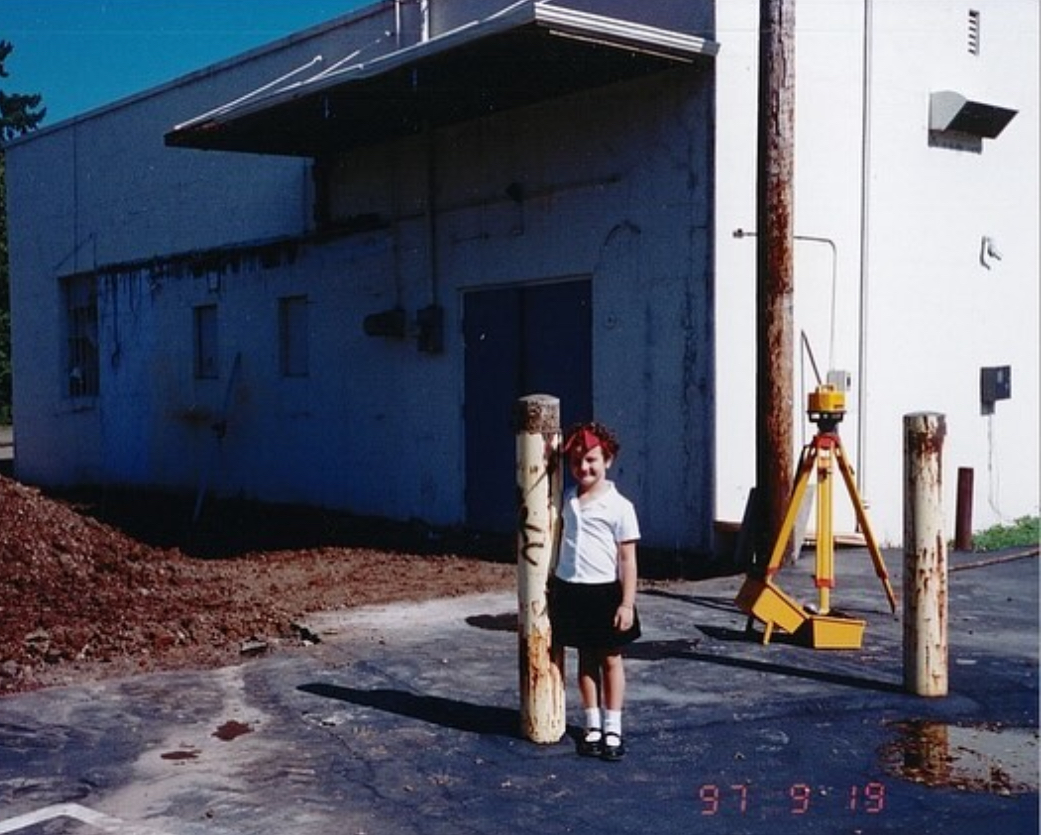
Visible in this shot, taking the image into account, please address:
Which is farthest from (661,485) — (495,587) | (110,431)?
(110,431)

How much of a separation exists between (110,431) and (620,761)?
51.8 ft

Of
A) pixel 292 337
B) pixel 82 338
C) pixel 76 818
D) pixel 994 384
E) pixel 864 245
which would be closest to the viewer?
pixel 76 818

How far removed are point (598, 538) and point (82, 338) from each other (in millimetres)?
16957

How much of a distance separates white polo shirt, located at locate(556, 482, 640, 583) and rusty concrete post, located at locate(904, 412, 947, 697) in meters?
1.75

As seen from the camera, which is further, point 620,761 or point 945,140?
point 945,140

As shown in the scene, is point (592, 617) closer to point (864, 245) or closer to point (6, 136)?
point (864, 245)

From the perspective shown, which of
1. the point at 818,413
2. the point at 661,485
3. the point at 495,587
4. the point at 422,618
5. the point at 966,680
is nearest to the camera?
the point at 966,680

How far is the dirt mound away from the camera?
7395 mm

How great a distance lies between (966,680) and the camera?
22.3 feet

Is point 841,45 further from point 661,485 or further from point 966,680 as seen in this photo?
point 966,680

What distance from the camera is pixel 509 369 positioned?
1264cm

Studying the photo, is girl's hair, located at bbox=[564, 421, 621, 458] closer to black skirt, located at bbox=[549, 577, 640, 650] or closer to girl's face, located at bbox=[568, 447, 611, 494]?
girl's face, located at bbox=[568, 447, 611, 494]

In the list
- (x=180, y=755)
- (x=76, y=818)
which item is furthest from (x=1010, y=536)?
(x=76, y=818)

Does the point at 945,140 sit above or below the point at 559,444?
above
